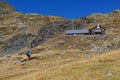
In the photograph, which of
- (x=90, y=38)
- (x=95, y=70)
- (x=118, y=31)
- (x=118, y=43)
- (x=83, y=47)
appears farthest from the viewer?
(x=118, y=31)

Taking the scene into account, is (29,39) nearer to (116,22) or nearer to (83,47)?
(116,22)

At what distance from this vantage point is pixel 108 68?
159 feet

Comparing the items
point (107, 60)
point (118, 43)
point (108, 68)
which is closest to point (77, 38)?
point (118, 43)

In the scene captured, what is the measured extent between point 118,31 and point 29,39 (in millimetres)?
54803

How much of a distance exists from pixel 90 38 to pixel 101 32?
30.2 ft

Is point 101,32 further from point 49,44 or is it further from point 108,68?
point 108,68

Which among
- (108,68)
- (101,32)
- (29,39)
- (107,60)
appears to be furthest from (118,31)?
(108,68)

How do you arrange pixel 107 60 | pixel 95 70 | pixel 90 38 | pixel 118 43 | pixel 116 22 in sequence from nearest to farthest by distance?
pixel 95 70, pixel 107 60, pixel 118 43, pixel 90 38, pixel 116 22

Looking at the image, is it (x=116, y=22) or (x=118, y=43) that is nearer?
(x=118, y=43)

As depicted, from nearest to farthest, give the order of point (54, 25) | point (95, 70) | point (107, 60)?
point (95, 70), point (107, 60), point (54, 25)

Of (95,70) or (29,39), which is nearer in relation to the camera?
(95,70)

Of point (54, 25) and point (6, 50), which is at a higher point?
point (54, 25)

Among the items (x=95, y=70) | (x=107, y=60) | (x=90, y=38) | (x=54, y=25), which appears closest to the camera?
(x=95, y=70)

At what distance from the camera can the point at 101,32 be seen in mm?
119750
